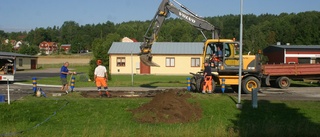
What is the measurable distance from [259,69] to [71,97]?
1084 centimetres

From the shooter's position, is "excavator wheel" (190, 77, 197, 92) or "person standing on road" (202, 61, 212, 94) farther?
"excavator wheel" (190, 77, 197, 92)

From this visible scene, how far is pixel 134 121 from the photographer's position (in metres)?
14.2

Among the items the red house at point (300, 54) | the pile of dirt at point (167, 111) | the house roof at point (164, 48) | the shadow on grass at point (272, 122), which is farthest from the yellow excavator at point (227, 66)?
the house roof at point (164, 48)

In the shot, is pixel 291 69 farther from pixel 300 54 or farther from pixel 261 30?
pixel 261 30

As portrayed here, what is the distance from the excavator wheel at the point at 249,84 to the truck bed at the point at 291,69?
5.64 meters

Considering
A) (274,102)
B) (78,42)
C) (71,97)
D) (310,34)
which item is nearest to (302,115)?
(274,102)

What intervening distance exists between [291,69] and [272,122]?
1642 centimetres

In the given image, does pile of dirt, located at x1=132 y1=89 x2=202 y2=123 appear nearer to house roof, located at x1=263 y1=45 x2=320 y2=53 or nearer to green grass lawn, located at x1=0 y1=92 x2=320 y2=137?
green grass lawn, located at x1=0 y1=92 x2=320 y2=137

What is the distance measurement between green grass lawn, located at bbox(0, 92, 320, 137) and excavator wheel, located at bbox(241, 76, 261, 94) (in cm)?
418

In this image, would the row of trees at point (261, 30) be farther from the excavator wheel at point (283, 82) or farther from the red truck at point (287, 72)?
the excavator wheel at point (283, 82)

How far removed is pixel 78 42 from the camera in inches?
6403

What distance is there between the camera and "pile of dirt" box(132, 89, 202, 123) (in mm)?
14094

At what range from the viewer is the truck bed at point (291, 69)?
28.6 metres

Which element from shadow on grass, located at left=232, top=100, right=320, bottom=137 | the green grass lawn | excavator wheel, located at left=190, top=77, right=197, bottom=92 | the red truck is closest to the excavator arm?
excavator wheel, located at left=190, top=77, right=197, bottom=92
